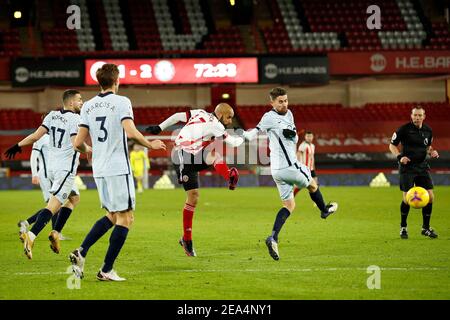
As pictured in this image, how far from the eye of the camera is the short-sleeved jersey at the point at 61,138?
12727 mm

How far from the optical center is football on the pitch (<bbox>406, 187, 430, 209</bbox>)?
46.5ft

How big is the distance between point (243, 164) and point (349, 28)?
11.0m

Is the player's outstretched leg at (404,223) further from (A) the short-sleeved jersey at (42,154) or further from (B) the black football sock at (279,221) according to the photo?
(A) the short-sleeved jersey at (42,154)

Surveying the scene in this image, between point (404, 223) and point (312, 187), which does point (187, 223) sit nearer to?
point (312, 187)

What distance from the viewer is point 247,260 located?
1162 centimetres

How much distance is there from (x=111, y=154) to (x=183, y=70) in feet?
97.1

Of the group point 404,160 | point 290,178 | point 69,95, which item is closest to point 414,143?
point 404,160

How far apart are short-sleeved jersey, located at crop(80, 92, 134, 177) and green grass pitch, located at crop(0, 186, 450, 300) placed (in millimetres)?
1259

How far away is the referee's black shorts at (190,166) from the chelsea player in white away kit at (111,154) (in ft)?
8.27

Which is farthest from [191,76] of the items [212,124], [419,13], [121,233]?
[121,233]

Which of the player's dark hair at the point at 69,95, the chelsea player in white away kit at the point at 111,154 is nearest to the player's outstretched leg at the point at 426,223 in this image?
the player's dark hair at the point at 69,95

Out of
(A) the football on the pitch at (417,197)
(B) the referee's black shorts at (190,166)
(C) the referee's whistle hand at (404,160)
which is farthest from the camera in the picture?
(C) the referee's whistle hand at (404,160)

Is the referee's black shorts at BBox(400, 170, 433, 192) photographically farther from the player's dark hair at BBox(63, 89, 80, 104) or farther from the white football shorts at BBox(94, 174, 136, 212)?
the white football shorts at BBox(94, 174, 136, 212)
